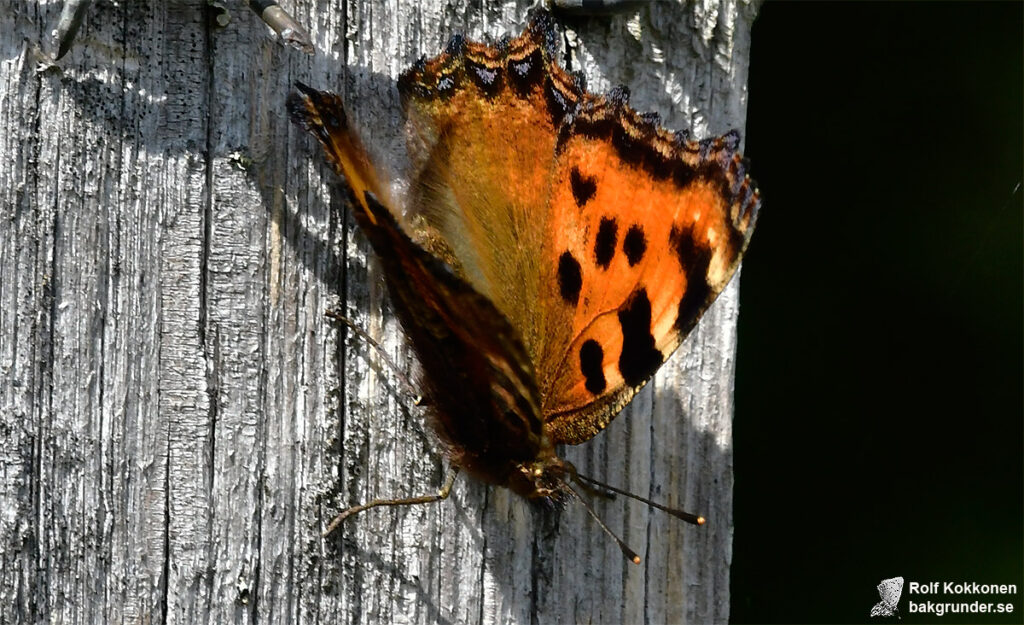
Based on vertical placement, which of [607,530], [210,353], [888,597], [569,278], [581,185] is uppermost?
[581,185]

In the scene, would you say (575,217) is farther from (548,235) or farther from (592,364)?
(592,364)

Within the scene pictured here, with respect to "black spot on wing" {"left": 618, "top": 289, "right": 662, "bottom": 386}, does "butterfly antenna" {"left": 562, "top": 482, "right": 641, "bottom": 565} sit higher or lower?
lower

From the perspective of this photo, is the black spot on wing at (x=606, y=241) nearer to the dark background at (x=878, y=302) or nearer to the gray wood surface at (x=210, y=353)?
the gray wood surface at (x=210, y=353)

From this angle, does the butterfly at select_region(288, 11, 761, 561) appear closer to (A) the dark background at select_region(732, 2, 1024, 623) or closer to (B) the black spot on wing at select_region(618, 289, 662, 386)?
(B) the black spot on wing at select_region(618, 289, 662, 386)

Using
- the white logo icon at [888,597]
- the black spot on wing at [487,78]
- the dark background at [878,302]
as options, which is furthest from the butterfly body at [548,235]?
the dark background at [878,302]

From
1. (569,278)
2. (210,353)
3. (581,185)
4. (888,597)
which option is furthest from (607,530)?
(888,597)

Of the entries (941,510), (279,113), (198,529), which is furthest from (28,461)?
(941,510)

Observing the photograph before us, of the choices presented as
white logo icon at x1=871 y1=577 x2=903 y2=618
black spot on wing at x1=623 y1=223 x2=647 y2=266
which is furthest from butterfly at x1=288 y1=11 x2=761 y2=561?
white logo icon at x1=871 y1=577 x2=903 y2=618
